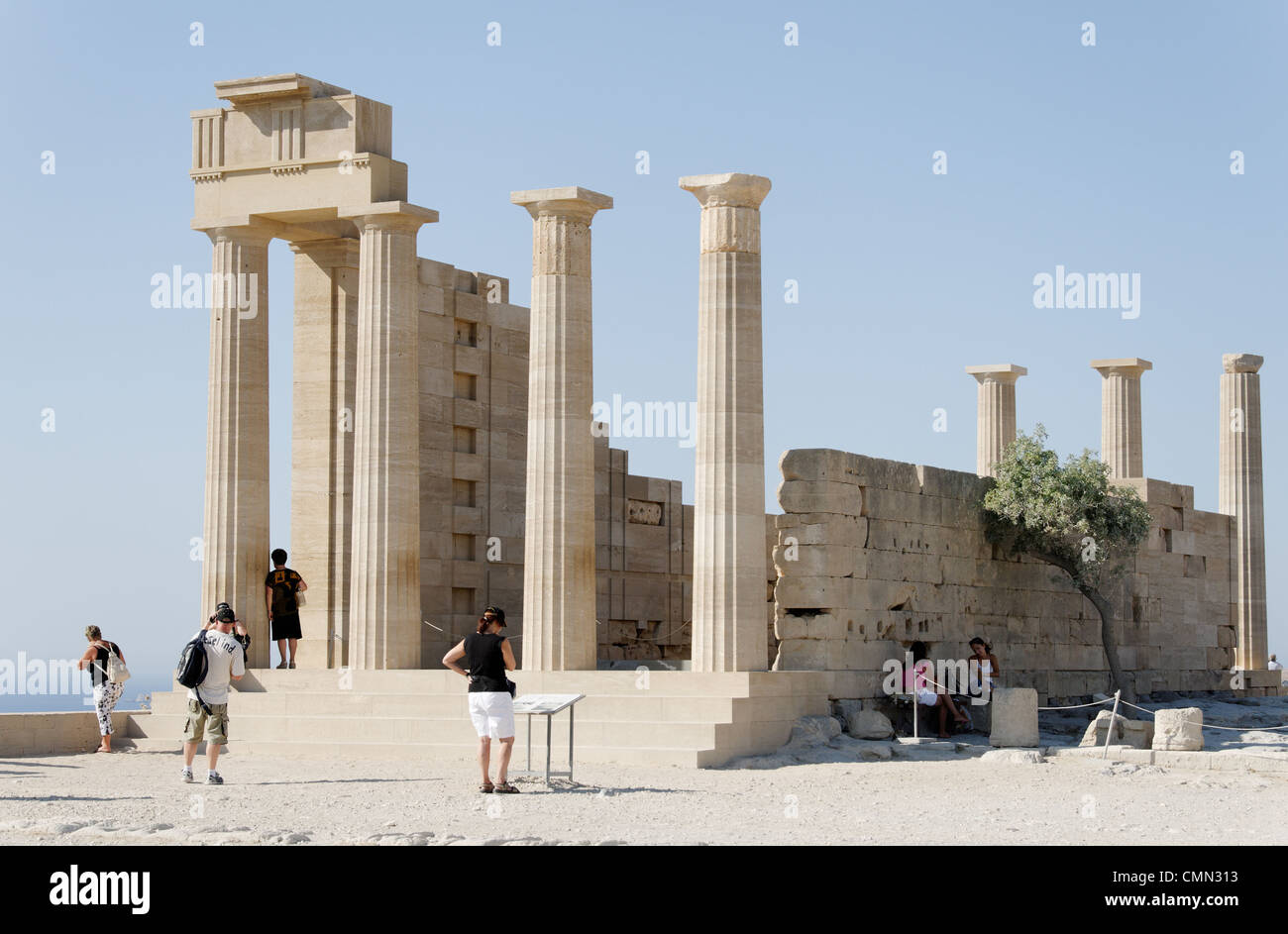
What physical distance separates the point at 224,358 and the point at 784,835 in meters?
15.4

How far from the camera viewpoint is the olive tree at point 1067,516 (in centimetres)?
3050

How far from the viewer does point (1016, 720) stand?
24.3 m

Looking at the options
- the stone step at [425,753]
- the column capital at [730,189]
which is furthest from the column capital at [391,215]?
the stone step at [425,753]

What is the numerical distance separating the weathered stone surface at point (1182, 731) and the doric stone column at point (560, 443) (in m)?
7.87

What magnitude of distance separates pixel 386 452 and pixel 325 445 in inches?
127

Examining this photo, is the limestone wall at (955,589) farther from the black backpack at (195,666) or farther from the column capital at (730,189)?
the black backpack at (195,666)

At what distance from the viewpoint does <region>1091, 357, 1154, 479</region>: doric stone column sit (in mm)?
39281

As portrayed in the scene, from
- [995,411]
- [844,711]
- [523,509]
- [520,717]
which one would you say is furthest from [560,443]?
[995,411]

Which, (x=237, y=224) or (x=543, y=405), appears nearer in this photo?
(x=543, y=405)

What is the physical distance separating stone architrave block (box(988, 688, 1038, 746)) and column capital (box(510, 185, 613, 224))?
8940 mm

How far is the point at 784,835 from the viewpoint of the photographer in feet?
50.2
